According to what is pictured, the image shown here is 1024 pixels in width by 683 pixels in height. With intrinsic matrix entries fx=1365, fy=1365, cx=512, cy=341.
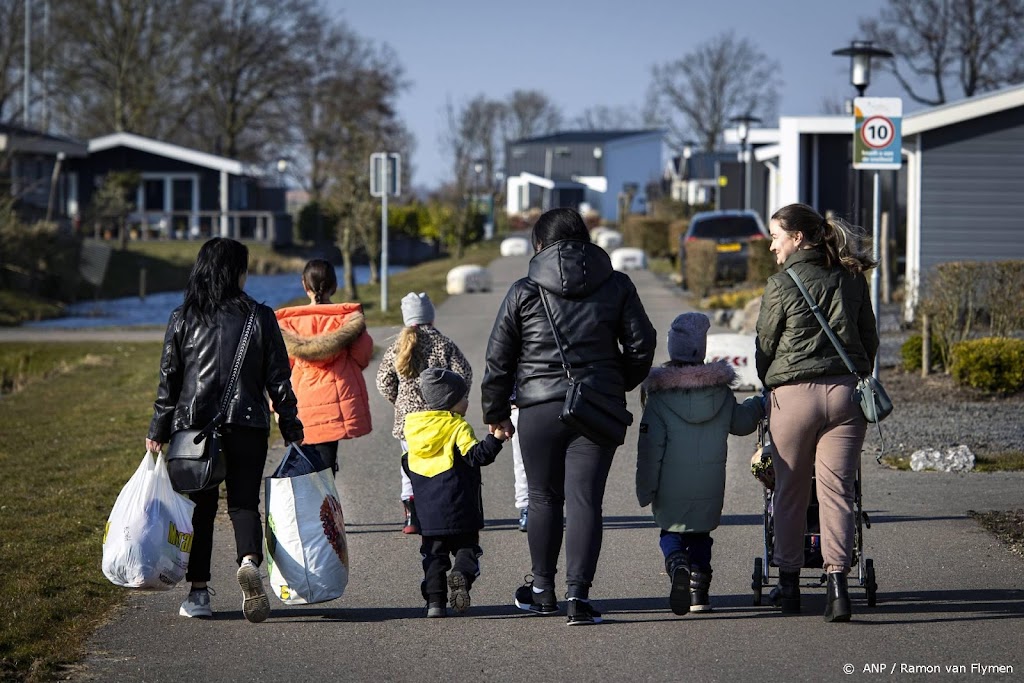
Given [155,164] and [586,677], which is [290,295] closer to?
[155,164]

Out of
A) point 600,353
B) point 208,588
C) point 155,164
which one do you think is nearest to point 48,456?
point 208,588

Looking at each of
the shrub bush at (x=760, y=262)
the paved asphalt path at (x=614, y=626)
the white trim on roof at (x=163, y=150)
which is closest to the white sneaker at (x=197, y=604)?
the paved asphalt path at (x=614, y=626)

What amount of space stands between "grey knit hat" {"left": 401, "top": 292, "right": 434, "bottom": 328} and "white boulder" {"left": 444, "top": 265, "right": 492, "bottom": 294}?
21.1 meters

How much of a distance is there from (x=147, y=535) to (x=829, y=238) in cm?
314

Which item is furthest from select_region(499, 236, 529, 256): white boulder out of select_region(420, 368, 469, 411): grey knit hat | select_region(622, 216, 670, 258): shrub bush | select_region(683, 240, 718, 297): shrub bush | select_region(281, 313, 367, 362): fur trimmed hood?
select_region(420, 368, 469, 411): grey knit hat

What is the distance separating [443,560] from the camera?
5906 mm

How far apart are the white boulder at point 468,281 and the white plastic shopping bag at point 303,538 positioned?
2254 cm

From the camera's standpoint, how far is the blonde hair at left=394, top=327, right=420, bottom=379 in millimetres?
7207

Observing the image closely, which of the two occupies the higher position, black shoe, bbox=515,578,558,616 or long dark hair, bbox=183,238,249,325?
long dark hair, bbox=183,238,249,325

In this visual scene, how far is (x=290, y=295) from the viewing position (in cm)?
3444

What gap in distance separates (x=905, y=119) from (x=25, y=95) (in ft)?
136

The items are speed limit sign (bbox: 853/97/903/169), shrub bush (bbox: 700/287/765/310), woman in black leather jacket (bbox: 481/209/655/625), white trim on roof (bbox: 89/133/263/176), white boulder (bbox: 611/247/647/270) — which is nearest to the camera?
woman in black leather jacket (bbox: 481/209/655/625)

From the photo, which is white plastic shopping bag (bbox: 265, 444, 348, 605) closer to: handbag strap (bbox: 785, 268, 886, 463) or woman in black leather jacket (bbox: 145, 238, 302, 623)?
woman in black leather jacket (bbox: 145, 238, 302, 623)

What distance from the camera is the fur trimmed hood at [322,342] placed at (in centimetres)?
725
